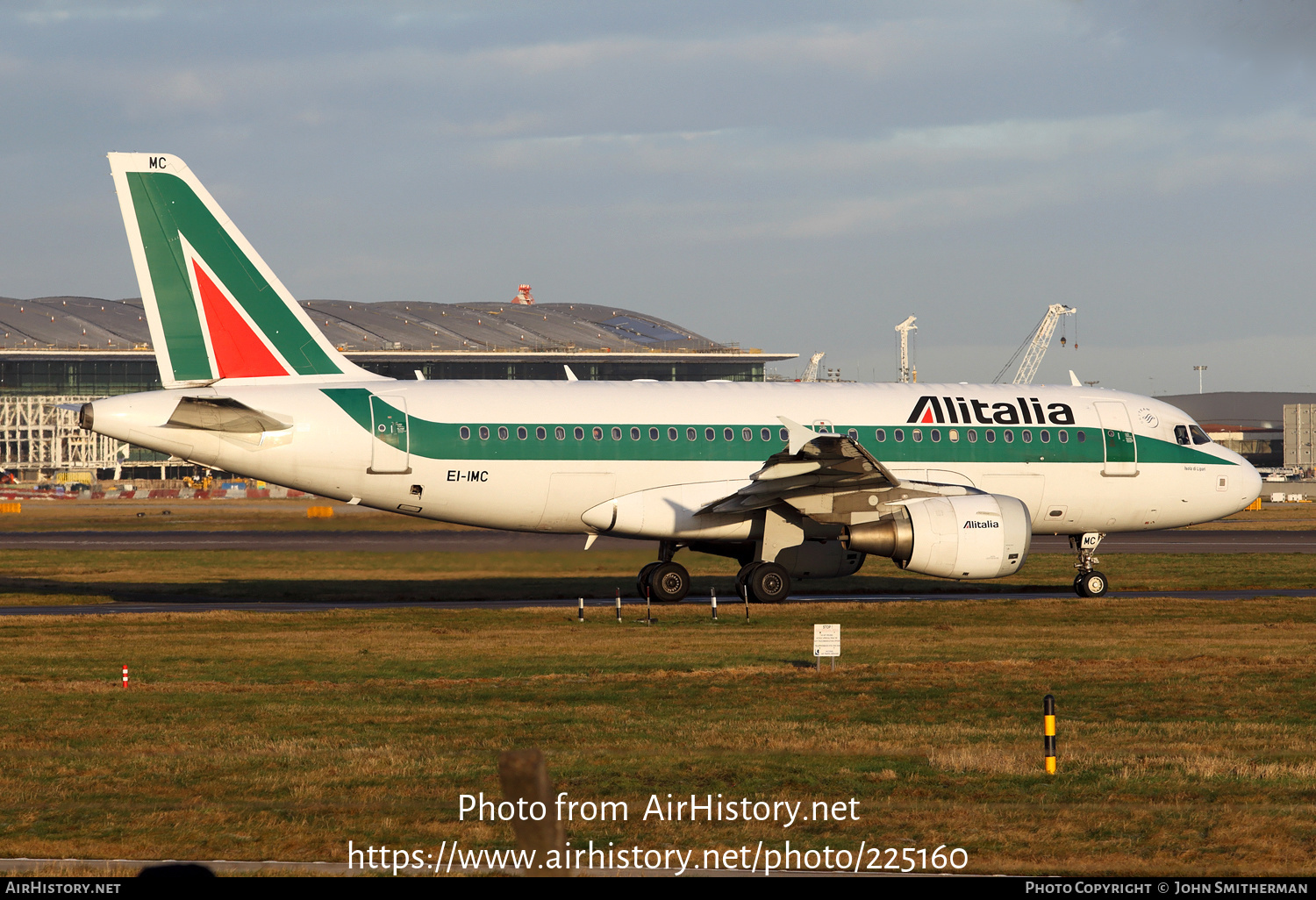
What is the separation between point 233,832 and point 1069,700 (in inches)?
423

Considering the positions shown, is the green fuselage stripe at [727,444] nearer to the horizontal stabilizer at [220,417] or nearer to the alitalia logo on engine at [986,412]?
the alitalia logo on engine at [986,412]

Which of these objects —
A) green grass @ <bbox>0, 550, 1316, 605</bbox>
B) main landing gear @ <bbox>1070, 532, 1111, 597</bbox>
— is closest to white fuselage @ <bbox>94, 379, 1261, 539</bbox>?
main landing gear @ <bbox>1070, 532, 1111, 597</bbox>

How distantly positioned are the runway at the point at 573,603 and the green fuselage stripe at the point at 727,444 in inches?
129

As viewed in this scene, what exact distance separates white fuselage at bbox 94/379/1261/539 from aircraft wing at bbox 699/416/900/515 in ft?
3.15

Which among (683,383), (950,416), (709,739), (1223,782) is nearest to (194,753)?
(709,739)

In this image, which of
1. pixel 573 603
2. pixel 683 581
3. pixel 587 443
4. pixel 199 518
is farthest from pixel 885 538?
pixel 199 518

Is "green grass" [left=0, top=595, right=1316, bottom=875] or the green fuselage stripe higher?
the green fuselage stripe

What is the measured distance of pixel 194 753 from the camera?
13.7 meters

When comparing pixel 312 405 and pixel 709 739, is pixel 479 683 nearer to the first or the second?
pixel 709 739

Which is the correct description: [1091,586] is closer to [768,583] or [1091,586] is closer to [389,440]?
[768,583]

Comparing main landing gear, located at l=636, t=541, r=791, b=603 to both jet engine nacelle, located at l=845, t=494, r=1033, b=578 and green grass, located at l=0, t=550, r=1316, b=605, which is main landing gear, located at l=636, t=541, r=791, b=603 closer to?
green grass, located at l=0, t=550, r=1316, b=605

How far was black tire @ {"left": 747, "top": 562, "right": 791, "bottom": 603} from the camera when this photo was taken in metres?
28.8

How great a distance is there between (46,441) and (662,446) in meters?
111

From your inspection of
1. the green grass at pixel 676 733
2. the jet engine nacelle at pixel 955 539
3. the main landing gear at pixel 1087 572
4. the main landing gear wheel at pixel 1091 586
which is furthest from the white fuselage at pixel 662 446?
the green grass at pixel 676 733
